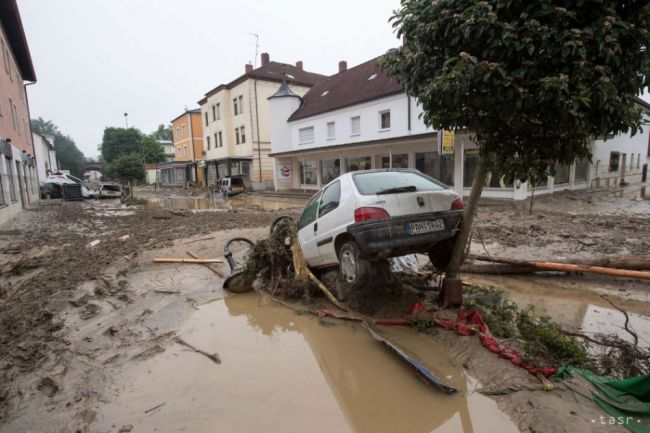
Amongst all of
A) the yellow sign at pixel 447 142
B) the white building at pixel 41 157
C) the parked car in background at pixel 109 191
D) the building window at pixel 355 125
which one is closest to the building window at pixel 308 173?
the building window at pixel 355 125

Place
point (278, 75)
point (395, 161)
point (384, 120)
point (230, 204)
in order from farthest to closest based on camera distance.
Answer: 1. point (278, 75)
2. point (230, 204)
3. point (384, 120)
4. point (395, 161)

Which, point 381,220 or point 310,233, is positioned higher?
point 381,220

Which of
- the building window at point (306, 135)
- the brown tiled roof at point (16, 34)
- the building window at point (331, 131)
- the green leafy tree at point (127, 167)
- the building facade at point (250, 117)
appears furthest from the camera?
the building facade at point (250, 117)

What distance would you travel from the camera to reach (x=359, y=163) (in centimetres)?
2356

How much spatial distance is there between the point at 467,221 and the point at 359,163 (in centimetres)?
1956

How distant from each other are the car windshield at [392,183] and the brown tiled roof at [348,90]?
55.3 feet

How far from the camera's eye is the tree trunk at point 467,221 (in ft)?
13.5

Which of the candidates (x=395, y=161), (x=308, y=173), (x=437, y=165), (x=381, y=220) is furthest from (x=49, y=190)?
(x=381, y=220)

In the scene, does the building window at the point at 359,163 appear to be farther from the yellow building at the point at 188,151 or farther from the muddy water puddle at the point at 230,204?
the yellow building at the point at 188,151

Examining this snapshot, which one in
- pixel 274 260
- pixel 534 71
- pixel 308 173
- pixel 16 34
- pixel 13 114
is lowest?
pixel 274 260

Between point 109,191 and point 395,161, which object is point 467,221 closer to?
point 395,161

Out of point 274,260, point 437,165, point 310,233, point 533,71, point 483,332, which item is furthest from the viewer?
point 437,165

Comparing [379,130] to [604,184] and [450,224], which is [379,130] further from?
[450,224]

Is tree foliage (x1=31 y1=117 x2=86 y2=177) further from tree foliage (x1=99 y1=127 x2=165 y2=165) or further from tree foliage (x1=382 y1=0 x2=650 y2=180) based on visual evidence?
tree foliage (x1=382 y1=0 x2=650 y2=180)
